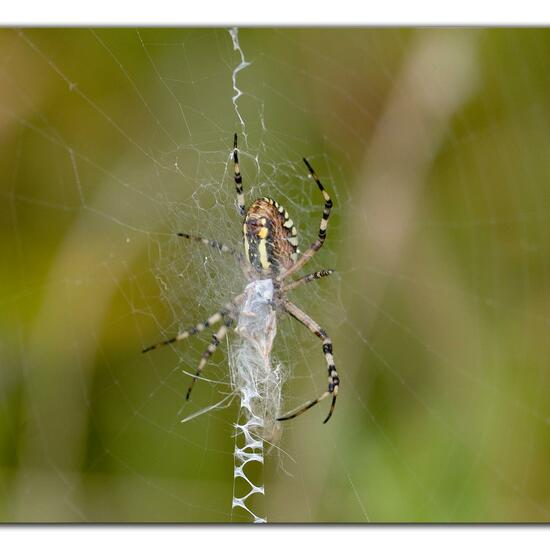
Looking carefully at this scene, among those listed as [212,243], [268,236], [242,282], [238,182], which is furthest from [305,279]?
[238,182]

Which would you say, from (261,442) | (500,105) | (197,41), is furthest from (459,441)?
(197,41)

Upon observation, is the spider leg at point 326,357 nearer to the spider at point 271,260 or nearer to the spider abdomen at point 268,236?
the spider at point 271,260

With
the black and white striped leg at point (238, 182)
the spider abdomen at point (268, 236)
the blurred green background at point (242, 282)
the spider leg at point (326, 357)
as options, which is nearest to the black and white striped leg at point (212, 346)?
→ the blurred green background at point (242, 282)

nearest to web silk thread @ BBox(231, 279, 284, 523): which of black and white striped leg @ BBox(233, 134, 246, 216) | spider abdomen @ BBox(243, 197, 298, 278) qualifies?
spider abdomen @ BBox(243, 197, 298, 278)

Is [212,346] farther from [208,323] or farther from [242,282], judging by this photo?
[242,282]

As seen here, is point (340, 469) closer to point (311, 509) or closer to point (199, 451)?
point (311, 509)

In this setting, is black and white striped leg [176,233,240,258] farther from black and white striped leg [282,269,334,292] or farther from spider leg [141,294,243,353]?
black and white striped leg [282,269,334,292]

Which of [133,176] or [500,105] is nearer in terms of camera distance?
[133,176]
